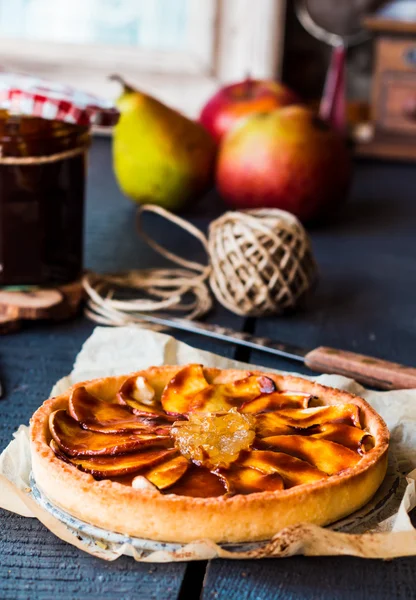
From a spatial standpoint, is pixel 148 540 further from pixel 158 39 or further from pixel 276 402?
pixel 158 39

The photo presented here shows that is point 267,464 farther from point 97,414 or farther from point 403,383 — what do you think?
point 403,383

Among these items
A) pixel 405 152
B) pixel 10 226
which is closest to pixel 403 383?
pixel 10 226

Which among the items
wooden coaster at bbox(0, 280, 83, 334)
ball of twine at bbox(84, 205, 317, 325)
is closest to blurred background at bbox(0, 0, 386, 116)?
ball of twine at bbox(84, 205, 317, 325)

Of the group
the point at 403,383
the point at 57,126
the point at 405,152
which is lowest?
the point at 405,152

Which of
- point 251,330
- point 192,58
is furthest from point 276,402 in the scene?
point 192,58

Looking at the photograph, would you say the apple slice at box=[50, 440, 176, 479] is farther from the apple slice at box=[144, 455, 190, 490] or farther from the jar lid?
the jar lid

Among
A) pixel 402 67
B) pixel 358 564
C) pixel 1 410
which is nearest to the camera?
pixel 358 564
